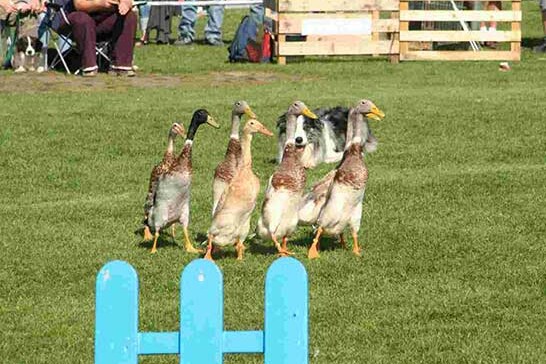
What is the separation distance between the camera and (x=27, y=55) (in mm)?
22469

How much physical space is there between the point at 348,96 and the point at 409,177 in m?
5.69

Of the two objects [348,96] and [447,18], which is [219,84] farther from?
[447,18]

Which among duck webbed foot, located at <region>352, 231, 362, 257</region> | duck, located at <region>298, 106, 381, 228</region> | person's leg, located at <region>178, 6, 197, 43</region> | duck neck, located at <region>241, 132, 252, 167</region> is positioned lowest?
duck webbed foot, located at <region>352, 231, 362, 257</region>

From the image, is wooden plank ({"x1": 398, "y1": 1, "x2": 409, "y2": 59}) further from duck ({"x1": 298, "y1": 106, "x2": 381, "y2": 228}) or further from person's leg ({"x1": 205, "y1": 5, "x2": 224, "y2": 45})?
duck ({"x1": 298, "y1": 106, "x2": 381, "y2": 228})

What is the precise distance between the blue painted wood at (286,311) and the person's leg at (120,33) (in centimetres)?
1699

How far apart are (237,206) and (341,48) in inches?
568

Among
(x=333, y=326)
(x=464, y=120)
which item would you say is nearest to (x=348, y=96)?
(x=464, y=120)

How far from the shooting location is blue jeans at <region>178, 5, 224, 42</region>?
91.5 ft

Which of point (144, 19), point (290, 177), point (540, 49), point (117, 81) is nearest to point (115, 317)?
point (290, 177)

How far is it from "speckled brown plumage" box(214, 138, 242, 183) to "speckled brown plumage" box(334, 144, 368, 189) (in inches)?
27.3

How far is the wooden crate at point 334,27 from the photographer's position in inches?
926

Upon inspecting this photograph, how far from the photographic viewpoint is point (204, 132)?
16.5m

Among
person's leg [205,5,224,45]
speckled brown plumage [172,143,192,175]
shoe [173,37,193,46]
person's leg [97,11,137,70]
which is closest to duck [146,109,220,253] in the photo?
speckled brown plumage [172,143,192,175]

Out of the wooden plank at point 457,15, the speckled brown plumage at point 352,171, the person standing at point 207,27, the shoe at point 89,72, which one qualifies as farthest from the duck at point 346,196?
the person standing at point 207,27
